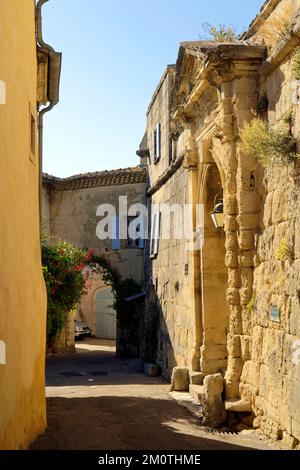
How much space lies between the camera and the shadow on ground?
20.9 ft

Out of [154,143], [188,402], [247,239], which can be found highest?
[154,143]

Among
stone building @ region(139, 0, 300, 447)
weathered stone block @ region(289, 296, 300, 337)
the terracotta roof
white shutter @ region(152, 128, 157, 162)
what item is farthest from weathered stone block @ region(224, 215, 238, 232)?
the terracotta roof

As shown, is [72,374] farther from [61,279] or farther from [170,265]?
[170,265]

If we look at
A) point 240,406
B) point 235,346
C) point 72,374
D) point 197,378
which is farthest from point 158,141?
point 240,406

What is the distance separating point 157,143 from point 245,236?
11.0m

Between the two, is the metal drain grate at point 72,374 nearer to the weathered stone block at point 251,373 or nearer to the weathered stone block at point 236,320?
the weathered stone block at point 236,320

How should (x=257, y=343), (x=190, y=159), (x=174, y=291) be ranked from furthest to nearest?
(x=174, y=291)
(x=190, y=159)
(x=257, y=343)

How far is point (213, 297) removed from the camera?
1073 centimetres

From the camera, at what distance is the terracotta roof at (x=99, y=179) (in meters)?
21.8

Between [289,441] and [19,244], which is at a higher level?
[19,244]

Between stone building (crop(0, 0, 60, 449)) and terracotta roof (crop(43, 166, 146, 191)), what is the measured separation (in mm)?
13401

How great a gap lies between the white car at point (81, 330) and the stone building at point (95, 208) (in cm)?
732

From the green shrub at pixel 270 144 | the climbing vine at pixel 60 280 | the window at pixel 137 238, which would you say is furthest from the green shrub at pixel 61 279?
the green shrub at pixel 270 144

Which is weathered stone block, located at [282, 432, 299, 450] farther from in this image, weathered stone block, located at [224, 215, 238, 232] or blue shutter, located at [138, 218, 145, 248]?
blue shutter, located at [138, 218, 145, 248]
